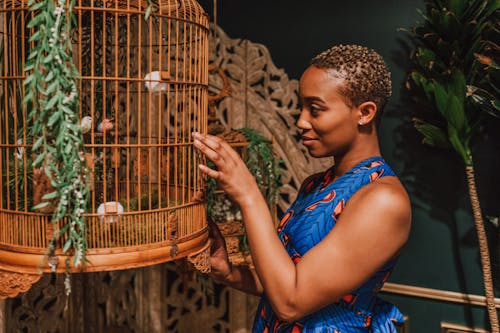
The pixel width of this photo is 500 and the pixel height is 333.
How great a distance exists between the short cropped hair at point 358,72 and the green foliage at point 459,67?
110 centimetres

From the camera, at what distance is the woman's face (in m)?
1.26

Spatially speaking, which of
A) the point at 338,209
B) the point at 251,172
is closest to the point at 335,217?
the point at 338,209

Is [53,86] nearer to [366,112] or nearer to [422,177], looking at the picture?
[366,112]

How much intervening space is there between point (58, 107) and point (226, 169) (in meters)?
0.42

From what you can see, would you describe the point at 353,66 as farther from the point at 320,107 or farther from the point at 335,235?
the point at 335,235

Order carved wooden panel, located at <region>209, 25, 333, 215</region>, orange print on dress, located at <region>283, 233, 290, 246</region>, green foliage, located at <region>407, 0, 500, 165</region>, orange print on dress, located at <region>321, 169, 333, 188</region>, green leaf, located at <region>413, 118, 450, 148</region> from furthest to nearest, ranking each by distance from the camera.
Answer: carved wooden panel, located at <region>209, 25, 333, 215</region> < green leaf, located at <region>413, 118, 450, 148</region> < green foliage, located at <region>407, 0, 500, 165</region> < orange print on dress, located at <region>321, 169, 333, 188</region> < orange print on dress, located at <region>283, 233, 290, 246</region>

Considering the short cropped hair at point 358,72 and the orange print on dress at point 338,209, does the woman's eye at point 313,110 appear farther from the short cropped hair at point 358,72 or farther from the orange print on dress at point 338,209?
the orange print on dress at point 338,209

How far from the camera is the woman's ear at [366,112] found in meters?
1.29

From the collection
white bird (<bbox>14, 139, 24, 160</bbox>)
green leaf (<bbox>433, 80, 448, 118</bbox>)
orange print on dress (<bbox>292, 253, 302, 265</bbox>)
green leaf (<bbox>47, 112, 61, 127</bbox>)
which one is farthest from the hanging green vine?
green leaf (<bbox>433, 80, 448, 118</bbox>)

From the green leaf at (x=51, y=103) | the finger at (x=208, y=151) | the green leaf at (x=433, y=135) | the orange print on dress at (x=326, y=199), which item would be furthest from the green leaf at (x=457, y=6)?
the green leaf at (x=51, y=103)

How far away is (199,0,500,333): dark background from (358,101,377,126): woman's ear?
53.0 inches

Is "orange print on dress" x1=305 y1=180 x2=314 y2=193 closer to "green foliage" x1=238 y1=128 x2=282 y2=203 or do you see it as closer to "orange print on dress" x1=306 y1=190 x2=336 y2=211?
"orange print on dress" x1=306 y1=190 x2=336 y2=211

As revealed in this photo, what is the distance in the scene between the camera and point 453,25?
2240 millimetres

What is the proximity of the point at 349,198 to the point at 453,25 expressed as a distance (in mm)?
1368
